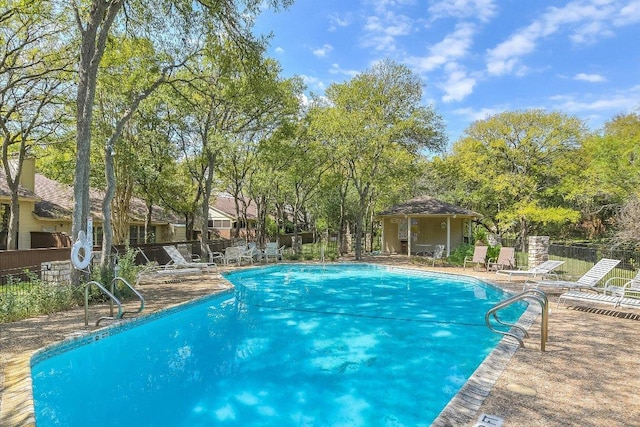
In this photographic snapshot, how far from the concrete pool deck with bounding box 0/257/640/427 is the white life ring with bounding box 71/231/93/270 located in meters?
1.03

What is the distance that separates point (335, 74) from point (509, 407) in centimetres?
1955

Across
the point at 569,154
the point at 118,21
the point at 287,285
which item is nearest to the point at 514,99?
the point at 569,154

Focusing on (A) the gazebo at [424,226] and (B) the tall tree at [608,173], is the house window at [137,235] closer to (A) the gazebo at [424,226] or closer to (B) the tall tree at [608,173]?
(A) the gazebo at [424,226]

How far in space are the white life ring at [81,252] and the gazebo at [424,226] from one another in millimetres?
16953

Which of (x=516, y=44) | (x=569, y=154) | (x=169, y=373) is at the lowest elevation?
(x=169, y=373)

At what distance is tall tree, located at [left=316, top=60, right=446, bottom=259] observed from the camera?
1867cm

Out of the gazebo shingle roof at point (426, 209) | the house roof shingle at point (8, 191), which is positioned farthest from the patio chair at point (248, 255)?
the house roof shingle at point (8, 191)

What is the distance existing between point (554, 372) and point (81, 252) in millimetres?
9481

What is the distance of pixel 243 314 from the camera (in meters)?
9.64

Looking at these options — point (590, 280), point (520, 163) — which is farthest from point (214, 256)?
point (520, 163)

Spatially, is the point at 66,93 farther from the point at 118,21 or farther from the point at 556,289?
the point at 556,289

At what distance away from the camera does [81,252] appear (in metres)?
9.02

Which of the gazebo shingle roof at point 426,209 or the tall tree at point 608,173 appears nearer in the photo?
the tall tree at point 608,173

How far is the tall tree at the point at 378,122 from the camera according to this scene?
1867cm
